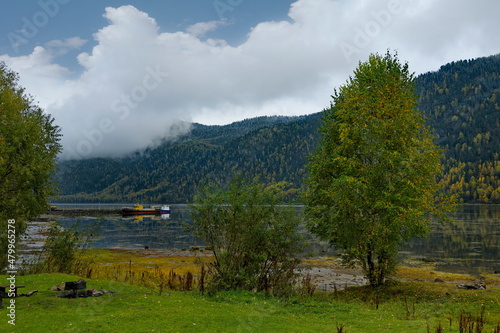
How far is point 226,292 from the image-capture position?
70.5 feet

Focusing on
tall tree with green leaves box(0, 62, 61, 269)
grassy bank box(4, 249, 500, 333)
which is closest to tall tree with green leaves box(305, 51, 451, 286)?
grassy bank box(4, 249, 500, 333)

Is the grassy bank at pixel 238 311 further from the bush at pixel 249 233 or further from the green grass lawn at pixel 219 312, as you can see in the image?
the bush at pixel 249 233

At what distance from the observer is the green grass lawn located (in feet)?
42.3

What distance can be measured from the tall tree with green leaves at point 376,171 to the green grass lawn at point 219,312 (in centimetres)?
453

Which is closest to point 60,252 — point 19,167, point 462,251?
point 19,167

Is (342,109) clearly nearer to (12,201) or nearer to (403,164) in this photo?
(403,164)

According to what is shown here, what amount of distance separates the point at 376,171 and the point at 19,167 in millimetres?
27653

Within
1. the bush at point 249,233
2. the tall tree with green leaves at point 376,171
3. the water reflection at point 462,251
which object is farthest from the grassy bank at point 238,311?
the water reflection at point 462,251

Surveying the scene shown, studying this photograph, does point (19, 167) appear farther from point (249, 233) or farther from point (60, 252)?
point (249, 233)

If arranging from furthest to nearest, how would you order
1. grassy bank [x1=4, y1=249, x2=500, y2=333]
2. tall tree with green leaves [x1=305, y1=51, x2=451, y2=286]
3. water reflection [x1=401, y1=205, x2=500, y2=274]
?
1. water reflection [x1=401, y1=205, x2=500, y2=274]
2. tall tree with green leaves [x1=305, y1=51, x2=451, y2=286]
3. grassy bank [x1=4, y1=249, x2=500, y2=333]

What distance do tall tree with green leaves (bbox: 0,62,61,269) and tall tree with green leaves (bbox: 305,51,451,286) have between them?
76.3ft

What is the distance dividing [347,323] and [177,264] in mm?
38092

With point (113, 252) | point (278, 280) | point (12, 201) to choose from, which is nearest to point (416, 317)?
point (278, 280)

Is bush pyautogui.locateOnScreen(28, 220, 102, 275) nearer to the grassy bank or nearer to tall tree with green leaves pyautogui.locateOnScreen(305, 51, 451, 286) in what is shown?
the grassy bank
